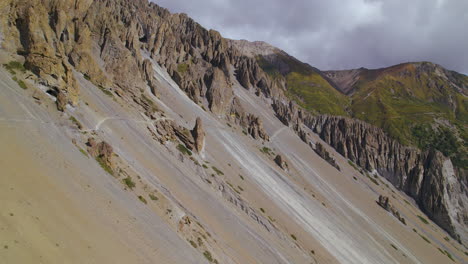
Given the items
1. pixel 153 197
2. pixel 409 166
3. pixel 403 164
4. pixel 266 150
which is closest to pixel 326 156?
pixel 266 150

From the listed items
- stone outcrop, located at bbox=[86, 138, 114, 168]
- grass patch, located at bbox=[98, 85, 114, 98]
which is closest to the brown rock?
stone outcrop, located at bbox=[86, 138, 114, 168]

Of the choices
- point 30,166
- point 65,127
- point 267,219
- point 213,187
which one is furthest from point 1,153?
point 267,219

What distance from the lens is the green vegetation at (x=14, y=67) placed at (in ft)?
88.0

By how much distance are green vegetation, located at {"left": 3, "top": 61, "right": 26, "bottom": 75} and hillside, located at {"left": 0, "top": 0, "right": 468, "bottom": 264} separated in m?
0.11

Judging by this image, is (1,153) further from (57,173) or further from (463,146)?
(463,146)

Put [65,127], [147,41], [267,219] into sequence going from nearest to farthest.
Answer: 1. [65,127]
2. [267,219]
3. [147,41]

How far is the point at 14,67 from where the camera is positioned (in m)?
27.6

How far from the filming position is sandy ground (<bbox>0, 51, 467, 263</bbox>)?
15289 mm

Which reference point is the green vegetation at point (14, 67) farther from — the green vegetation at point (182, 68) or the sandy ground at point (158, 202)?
the green vegetation at point (182, 68)

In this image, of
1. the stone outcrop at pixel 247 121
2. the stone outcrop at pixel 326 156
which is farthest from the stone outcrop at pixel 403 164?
the stone outcrop at pixel 247 121

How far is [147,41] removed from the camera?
3223 inches

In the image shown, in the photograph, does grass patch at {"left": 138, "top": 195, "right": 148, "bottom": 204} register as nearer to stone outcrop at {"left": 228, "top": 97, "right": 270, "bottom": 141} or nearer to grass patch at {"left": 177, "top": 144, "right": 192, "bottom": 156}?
grass patch at {"left": 177, "top": 144, "right": 192, "bottom": 156}

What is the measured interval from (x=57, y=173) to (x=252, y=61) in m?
112

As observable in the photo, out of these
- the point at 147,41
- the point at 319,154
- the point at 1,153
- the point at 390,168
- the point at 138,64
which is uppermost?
the point at 390,168
